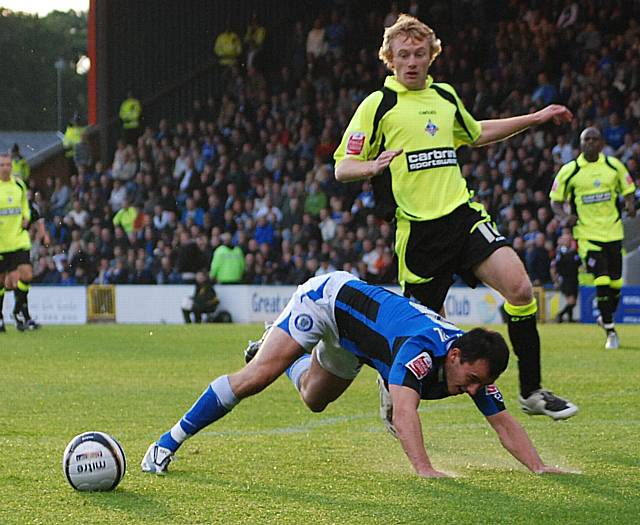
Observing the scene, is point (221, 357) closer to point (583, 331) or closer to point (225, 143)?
point (583, 331)

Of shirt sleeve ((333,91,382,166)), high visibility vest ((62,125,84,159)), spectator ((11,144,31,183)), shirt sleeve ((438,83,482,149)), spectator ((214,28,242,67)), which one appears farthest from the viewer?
high visibility vest ((62,125,84,159))

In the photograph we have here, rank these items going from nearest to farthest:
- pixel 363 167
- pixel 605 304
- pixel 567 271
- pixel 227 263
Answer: pixel 363 167 → pixel 605 304 → pixel 567 271 → pixel 227 263

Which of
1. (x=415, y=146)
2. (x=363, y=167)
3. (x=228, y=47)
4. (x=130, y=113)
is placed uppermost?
(x=228, y=47)

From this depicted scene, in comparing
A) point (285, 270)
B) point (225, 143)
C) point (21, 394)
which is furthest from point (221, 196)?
point (21, 394)

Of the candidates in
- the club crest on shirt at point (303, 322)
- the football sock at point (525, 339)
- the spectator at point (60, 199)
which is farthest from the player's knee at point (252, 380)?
the spectator at point (60, 199)

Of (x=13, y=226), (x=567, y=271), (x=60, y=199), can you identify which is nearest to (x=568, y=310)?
(x=567, y=271)

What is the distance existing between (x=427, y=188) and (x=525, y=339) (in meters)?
1.03

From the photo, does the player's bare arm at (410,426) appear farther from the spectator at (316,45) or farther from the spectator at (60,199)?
the spectator at (60,199)

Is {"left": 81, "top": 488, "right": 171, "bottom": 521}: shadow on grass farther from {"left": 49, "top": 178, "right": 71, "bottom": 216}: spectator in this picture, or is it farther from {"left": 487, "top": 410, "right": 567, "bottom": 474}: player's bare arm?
{"left": 49, "top": 178, "right": 71, "bottom": 216}: spectator

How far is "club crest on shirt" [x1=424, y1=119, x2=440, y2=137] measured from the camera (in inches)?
294

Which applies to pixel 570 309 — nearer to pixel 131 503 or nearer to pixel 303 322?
pixel 303 322

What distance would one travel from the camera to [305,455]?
6695 millimetres

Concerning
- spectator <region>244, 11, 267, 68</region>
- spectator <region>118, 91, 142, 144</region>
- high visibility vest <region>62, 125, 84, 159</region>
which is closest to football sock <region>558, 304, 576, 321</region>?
spectator <region>244, 11, 267, 68</region>

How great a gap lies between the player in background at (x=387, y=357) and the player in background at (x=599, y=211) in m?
8.58
